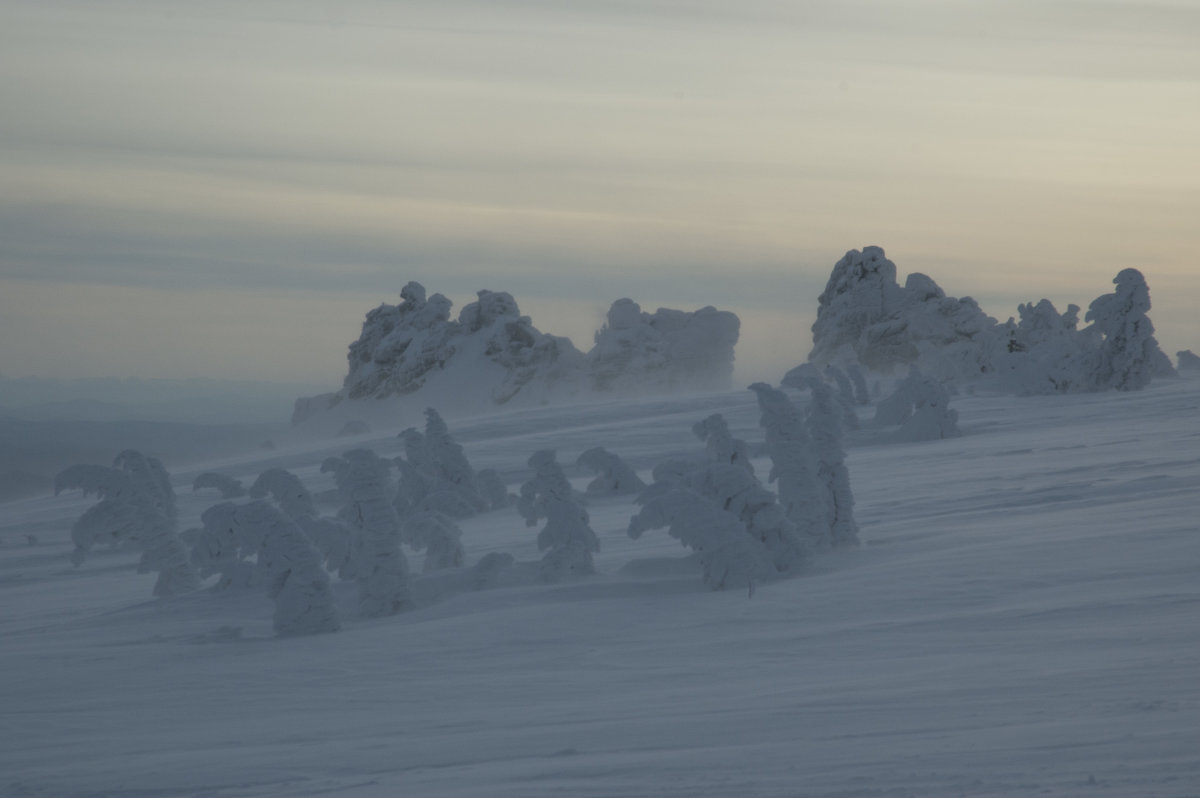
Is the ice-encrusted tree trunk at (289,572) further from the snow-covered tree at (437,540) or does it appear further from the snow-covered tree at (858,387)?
the snow-covered tree at (858,387)

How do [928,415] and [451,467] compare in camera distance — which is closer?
[451,467]

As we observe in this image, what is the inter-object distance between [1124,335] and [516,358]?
179ft

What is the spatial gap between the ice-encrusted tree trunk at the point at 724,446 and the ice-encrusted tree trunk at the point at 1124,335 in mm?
24192

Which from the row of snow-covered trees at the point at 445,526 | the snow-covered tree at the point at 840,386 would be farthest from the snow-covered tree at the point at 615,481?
the snow-covered tree at the point at 840,386

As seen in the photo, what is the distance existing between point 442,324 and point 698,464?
7943cm

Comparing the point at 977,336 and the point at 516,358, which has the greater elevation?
the point at 516,358

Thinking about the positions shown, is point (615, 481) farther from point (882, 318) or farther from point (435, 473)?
point (882, 318)

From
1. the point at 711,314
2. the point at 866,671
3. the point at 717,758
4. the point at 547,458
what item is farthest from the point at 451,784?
the point at 711,314

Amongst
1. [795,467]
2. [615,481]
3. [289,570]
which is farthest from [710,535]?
[615,481]

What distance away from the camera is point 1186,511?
44.2ft

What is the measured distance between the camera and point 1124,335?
39156 millimetres

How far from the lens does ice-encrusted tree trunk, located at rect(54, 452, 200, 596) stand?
18016 mm

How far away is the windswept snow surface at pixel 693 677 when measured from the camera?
5863 millimetres

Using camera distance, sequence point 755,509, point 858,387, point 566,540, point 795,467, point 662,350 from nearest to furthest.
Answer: point 755,509
point 566,540
point 795,467
point 858,387
point 662,350
